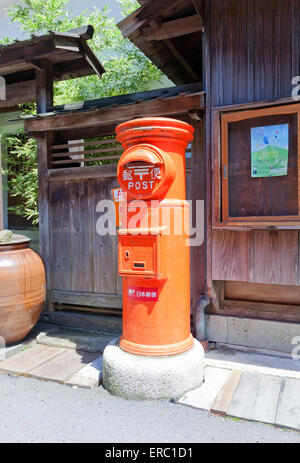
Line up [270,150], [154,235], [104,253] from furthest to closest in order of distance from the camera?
[104,253], [270,150], [154,235]

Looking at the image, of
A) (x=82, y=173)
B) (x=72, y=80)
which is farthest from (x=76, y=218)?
(x=72, y=80)

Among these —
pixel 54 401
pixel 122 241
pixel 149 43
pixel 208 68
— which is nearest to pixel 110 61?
pixel 149 43

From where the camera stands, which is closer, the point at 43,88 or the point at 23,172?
the point at 43,88

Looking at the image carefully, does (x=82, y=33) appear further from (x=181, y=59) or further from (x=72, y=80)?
(x=72, y=80)

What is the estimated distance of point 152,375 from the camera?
9.32 feet

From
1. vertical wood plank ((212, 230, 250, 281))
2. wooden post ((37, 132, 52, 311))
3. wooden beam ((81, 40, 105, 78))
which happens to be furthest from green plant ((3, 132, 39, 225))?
vertical wood plank ((212, 230, 250, 281))

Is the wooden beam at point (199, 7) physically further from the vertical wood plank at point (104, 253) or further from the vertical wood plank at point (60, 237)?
the vertical wood plank at point (60, 237)

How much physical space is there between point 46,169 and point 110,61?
5523 millimetres

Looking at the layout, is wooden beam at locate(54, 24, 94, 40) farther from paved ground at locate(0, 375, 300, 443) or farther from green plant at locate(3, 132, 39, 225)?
paved ground at locate(0, 375, 300, 443)

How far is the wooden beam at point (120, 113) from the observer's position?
3.60 meters

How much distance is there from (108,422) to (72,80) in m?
8.56

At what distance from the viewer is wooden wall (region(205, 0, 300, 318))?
3.34m

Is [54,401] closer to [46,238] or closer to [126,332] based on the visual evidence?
[126,332]

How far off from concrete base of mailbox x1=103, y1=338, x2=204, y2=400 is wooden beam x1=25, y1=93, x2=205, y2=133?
8.35 feet
